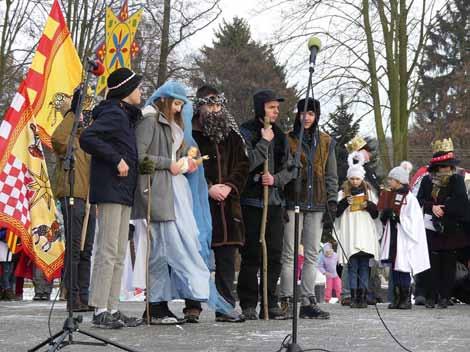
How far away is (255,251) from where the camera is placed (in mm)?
9094

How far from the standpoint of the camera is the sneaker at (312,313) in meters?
9.31

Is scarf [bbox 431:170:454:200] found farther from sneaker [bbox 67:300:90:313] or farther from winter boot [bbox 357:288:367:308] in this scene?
sneaker [bbox 67:300:90:313]

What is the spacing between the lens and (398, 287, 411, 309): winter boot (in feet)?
37.6

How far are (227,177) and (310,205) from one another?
1.07 m

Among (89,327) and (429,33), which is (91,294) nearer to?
(89,327)

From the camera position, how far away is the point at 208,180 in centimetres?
888

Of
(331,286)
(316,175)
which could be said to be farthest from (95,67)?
(331,286)

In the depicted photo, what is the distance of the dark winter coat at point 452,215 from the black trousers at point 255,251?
130 inches

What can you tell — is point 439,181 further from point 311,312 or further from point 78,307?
point 78,307

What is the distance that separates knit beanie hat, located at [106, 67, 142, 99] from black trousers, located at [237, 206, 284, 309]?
1.79 m

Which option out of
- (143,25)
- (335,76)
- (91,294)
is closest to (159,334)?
(91,294)

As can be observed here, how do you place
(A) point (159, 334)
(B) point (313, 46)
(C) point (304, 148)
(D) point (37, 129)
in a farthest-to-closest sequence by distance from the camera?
(D) point (37, 129) → (C) point (304, 148) → (A) point (159, 334) → (B) point (313, 46)

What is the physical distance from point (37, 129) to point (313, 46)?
600 cm

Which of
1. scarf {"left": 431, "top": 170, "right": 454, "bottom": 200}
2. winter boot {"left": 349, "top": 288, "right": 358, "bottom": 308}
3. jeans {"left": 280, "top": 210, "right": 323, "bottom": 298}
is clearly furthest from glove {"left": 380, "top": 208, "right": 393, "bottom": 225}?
jeans {"left": 280, "top": 210, "right": 323, "bottom": 298}
